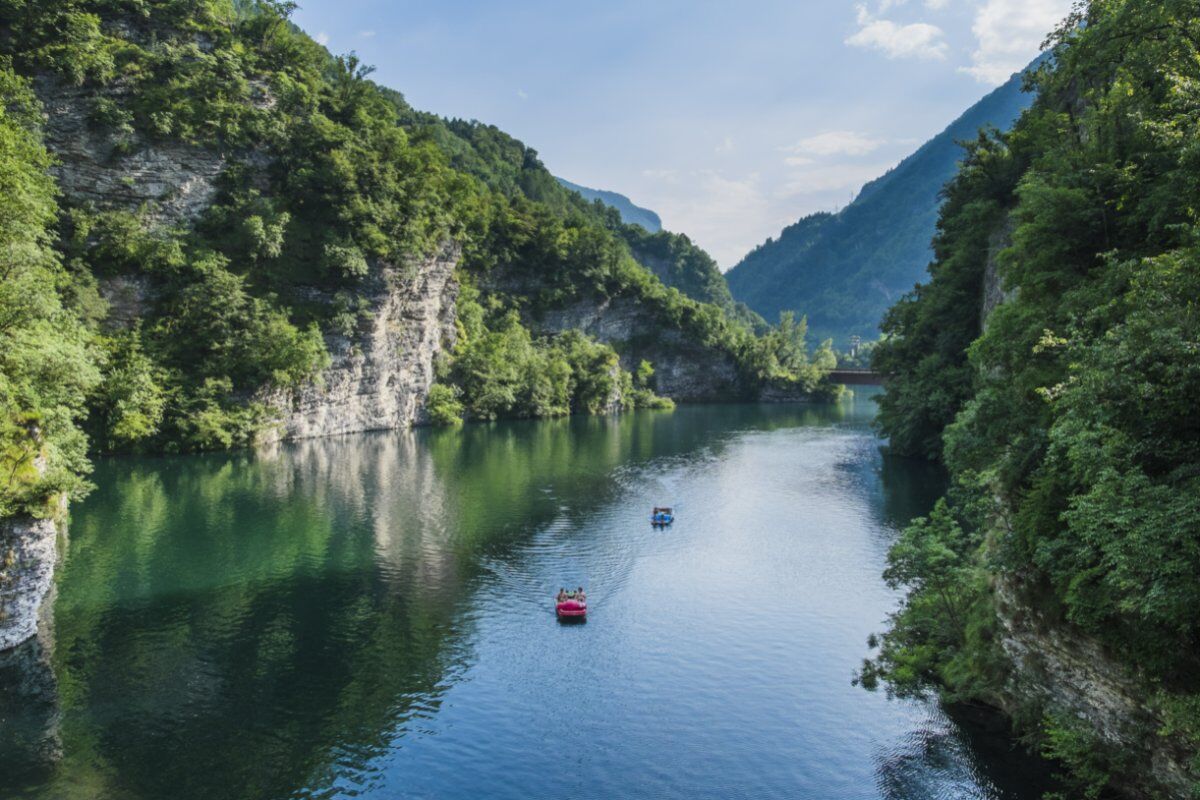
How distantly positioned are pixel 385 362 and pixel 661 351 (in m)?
67.4

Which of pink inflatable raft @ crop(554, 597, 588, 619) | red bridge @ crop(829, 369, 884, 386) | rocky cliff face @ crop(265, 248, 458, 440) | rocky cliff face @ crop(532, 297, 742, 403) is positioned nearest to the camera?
pink inflatable raft @ crop(554, 597, 588, 619)

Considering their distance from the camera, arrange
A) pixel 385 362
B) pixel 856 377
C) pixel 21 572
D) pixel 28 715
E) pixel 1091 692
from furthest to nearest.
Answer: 1. pixel 856 377
2. pixel 385 362
3. pixel 21 572
4. pixel 28 715
5. pixel 1091 692

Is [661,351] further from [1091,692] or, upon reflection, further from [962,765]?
[1091,692]

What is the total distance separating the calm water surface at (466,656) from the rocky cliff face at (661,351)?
84802 millimetres

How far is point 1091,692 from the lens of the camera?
14367 millimetres

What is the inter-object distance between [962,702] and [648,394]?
10849 centimetres

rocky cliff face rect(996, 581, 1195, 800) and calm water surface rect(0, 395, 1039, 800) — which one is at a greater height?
rocky cliff face rect(996, 581, 1195, 800)

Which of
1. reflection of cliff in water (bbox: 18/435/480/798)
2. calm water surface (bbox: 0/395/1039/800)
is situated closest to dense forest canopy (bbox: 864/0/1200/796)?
calm water surface (bbox: 0/395/1039/800)

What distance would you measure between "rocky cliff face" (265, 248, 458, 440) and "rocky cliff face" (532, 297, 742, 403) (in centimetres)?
3704

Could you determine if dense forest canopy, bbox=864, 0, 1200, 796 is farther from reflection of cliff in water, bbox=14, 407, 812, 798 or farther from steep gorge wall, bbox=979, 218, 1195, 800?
reflection of cliff in water, bbox=14, 407, 812, 798

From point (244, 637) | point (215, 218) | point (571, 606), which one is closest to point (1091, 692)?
point (571, 606)

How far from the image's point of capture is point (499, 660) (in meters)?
23.8

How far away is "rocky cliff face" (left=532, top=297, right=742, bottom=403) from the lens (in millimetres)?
131000

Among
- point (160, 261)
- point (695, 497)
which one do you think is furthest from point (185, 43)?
point (695, 497)
